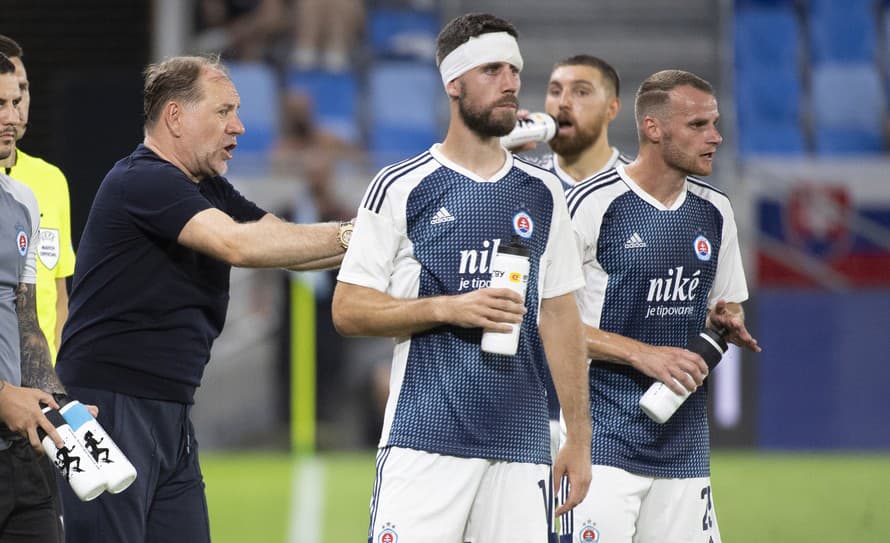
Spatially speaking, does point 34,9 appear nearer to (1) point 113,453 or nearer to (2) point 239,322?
(2) point 239,322

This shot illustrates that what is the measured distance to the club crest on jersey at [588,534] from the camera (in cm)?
498

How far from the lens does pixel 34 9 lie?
16844 mm

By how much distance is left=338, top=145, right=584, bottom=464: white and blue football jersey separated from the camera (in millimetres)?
4281

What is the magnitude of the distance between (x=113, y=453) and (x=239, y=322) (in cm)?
894

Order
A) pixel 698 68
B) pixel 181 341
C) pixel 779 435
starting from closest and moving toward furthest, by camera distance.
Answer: pixel 181 341 → pixel 779 435 → pixel 698 68

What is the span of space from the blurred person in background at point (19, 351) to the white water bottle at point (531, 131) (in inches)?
82.8

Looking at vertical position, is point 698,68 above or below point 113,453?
above

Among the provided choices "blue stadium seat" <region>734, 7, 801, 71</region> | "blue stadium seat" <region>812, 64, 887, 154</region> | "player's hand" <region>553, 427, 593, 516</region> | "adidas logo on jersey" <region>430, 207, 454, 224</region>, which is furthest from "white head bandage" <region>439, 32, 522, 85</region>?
"blue stadium seat" <region>734, 7, 801, 71</region>

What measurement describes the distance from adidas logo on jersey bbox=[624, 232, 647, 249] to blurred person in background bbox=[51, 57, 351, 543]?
1186mm

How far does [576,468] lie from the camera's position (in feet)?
14.8

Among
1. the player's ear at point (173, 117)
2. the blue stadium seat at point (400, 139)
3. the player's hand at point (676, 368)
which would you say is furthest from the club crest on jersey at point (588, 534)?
the blue stadium seat at point (400, 139)

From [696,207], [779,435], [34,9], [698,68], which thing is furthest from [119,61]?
[696,207]

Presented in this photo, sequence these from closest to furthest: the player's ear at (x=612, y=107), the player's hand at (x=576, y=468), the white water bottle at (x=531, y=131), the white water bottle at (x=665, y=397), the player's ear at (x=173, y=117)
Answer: the player's hand at (x=576, y=468) → the player's ear at (x=173, y=117) → the white water bottle at (x=665, y=397) → the white water bottle at (x=531, y=131) → the player's ear at (x=612, y=107)

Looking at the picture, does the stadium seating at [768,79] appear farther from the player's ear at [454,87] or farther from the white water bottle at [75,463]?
the white water bottle at [75,463]
